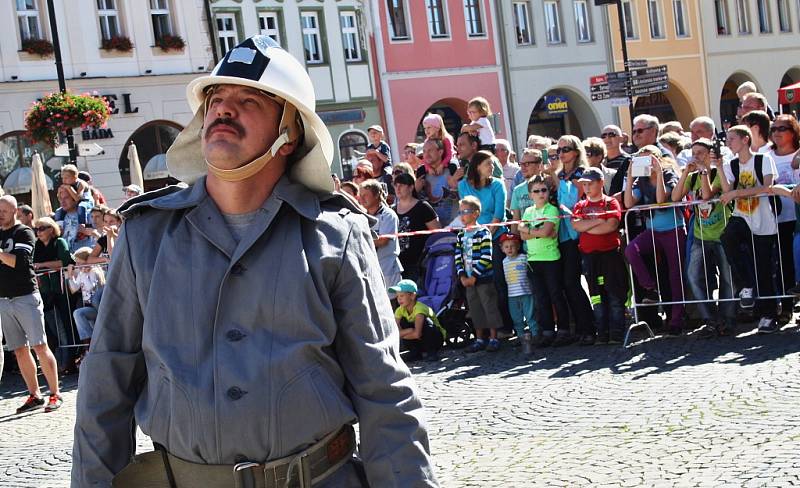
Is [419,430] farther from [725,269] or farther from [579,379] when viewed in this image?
[725,269]

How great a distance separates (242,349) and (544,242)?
854cm

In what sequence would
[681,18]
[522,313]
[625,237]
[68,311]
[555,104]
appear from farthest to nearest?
[681,18]
[555,104]
[68,311]
[522,313]
[625,237]

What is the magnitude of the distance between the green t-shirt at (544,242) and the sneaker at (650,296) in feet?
2.81

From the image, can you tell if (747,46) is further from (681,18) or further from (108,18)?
Result: (108,18)

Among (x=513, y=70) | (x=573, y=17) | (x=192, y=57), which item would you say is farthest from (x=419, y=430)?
(x=573, y=17)

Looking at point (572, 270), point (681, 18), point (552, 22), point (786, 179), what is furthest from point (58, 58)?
point (681, 18)

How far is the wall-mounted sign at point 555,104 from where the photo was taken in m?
42.3

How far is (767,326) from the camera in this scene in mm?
10672

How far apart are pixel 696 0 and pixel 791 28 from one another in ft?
22.5

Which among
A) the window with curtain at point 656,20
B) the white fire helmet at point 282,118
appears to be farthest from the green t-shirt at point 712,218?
the window with curtain at point 656,20

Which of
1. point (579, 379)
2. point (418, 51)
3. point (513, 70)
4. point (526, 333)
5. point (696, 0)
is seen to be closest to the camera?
point (579, 379)

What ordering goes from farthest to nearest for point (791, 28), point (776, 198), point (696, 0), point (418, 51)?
point (791, 28), point (696, 0), point (418, 51), point (776, 198)

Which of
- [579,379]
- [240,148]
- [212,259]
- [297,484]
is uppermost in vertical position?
[240,148]

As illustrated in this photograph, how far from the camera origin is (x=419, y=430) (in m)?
3.37
